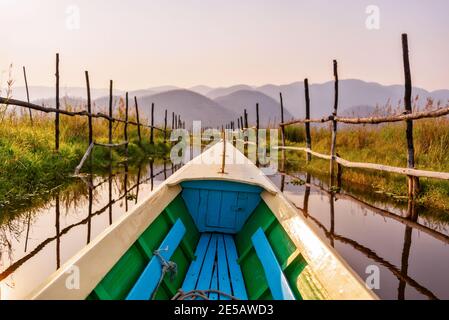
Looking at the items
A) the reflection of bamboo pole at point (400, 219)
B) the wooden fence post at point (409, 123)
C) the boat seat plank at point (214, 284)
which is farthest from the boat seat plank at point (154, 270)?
the wooden fence post at point (409, 123)

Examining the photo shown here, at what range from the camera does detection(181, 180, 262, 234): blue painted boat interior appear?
13.6 ft

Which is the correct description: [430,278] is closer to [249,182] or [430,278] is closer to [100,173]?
[249,182]

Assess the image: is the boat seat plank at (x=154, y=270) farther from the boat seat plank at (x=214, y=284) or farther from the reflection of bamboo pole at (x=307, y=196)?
the reflection of bamboo pole at (x=307, y=196)

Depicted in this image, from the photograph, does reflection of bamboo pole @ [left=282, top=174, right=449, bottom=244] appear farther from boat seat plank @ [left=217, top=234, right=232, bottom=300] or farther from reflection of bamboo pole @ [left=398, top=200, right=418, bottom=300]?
boat seat plank @ [left=217, top=234, right=232, bottom=300]

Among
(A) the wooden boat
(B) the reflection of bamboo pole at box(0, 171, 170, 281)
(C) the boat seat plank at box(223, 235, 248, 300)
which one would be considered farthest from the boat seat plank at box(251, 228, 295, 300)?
(B) the reflection of bamboo pole at box(0, 171, 170, 281)

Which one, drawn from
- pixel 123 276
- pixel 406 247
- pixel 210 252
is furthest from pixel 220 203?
pixel 406 247

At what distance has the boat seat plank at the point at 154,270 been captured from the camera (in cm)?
224

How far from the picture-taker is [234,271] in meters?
3.31

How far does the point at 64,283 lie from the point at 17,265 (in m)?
2.42

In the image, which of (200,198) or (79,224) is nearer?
(200,198)

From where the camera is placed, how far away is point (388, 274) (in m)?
3.46

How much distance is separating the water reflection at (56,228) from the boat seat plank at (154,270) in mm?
745

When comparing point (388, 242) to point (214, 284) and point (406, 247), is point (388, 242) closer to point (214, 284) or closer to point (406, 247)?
point (406, 247)
